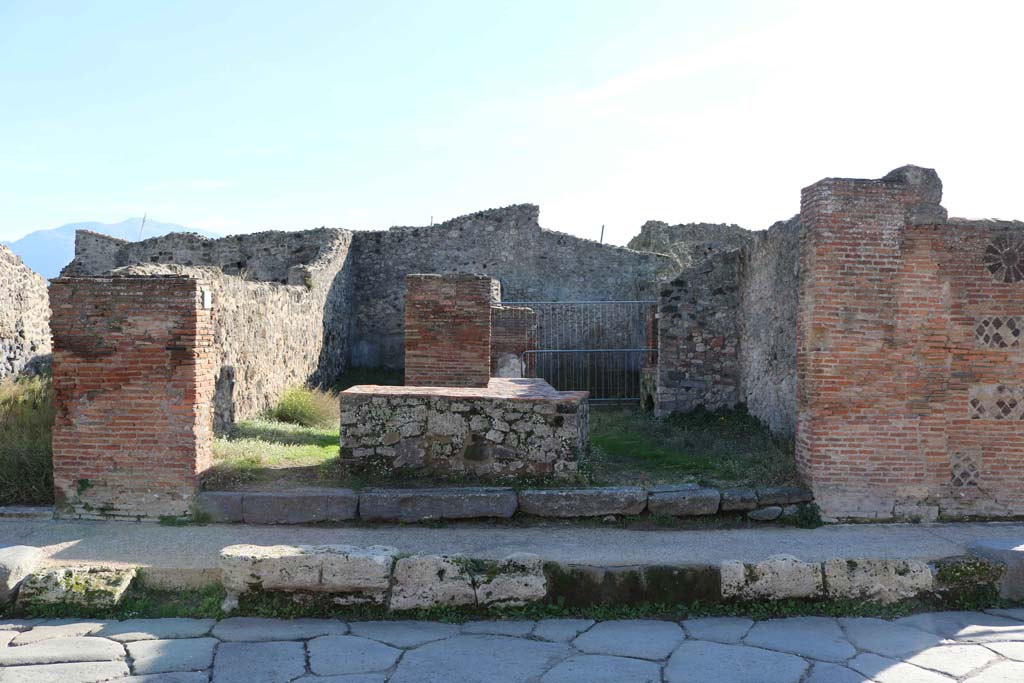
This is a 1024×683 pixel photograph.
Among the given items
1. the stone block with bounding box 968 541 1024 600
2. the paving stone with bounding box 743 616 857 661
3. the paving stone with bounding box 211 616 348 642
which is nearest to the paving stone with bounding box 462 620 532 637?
Answer: the paving stone with bounding box 211 616 348 642

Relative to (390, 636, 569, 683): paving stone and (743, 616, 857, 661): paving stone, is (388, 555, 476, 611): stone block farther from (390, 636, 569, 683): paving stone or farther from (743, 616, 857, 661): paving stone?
(743, 616, 857, 661): paving stone

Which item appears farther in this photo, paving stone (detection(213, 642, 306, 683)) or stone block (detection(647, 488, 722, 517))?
stone block (detection(647, 488, 722, 517))

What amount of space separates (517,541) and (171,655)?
2.41m

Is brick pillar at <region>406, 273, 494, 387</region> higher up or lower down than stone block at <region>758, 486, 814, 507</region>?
higher up

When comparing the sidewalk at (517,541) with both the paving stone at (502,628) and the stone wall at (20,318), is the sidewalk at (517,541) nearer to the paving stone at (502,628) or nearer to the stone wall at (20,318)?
the paving stone at (502,628)

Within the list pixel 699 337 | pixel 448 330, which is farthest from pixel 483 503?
pixel 699 337

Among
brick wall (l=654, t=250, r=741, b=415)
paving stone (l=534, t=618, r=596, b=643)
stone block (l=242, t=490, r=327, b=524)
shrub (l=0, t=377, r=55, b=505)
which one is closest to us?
paving stone (l=534, t=618, r=596, b=643)

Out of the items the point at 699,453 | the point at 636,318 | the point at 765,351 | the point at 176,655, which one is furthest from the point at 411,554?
the point at 636,318

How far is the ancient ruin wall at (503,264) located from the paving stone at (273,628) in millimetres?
13258

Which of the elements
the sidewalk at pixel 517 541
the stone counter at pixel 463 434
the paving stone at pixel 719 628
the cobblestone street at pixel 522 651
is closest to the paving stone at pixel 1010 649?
the cobblestone street at pixel 522 651

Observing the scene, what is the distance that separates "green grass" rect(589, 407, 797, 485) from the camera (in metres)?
6.93

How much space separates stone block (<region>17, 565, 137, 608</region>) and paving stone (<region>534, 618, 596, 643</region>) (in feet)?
8.42

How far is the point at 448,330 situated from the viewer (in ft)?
29.5

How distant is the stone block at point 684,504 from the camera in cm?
625
